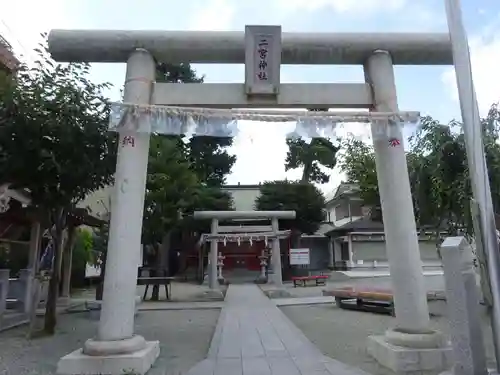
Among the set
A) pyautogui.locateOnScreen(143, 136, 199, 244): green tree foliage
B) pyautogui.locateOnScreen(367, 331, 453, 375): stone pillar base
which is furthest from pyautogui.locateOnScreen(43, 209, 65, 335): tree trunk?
pyautogui.locateOnScreen(143, 136, 199, 244): green tree foliage

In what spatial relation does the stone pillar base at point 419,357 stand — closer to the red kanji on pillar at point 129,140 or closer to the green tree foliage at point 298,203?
the red kanji on pillar at point 129,140

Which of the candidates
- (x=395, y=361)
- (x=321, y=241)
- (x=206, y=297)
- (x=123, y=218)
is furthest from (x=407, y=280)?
(x=321, y=241)

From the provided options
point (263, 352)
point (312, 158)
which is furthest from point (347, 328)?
point (312, 158)

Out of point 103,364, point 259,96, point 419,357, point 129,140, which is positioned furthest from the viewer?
point 259,96

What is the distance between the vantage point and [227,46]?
586 centimetres

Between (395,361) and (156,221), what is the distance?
1243 cm

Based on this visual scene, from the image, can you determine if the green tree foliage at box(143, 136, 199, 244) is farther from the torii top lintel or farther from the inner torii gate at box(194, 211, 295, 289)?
the torii top lintel

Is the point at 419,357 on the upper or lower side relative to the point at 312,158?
lower

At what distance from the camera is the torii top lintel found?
5.70 m

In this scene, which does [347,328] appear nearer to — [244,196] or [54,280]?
[54,280]

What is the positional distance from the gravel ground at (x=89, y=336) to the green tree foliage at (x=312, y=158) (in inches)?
888

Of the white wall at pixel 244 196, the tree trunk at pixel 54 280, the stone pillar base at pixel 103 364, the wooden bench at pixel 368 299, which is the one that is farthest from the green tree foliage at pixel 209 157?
the stone pillar base at pixel 103 364

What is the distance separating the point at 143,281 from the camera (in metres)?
13.1

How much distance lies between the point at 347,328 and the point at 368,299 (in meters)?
2.16
